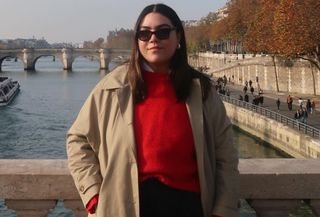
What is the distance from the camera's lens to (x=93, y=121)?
112 inches

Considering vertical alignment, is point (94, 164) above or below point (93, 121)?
below

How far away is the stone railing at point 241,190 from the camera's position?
10.7 ft

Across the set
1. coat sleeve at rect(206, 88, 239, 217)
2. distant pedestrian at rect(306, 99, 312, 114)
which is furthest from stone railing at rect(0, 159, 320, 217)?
distant pedestrian at rect(306, 99, 312, 114)

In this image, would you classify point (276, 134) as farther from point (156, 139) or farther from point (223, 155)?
point (156, 139)

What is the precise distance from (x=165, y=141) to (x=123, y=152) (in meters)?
0.21

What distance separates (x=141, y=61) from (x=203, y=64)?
252 feet

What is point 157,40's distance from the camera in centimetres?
284

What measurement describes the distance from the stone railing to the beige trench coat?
466 mm

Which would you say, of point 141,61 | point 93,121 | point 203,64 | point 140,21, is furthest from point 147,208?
point 203,64

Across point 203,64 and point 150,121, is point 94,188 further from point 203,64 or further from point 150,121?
point 203,64

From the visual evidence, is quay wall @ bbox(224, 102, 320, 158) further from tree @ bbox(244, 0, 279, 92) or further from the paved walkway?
tree @ bbox(244, 0, 279, 92)

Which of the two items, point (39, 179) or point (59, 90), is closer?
point (39, 179)

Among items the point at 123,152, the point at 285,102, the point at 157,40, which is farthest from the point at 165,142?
the point at 285,102

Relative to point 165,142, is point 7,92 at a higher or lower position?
lower
